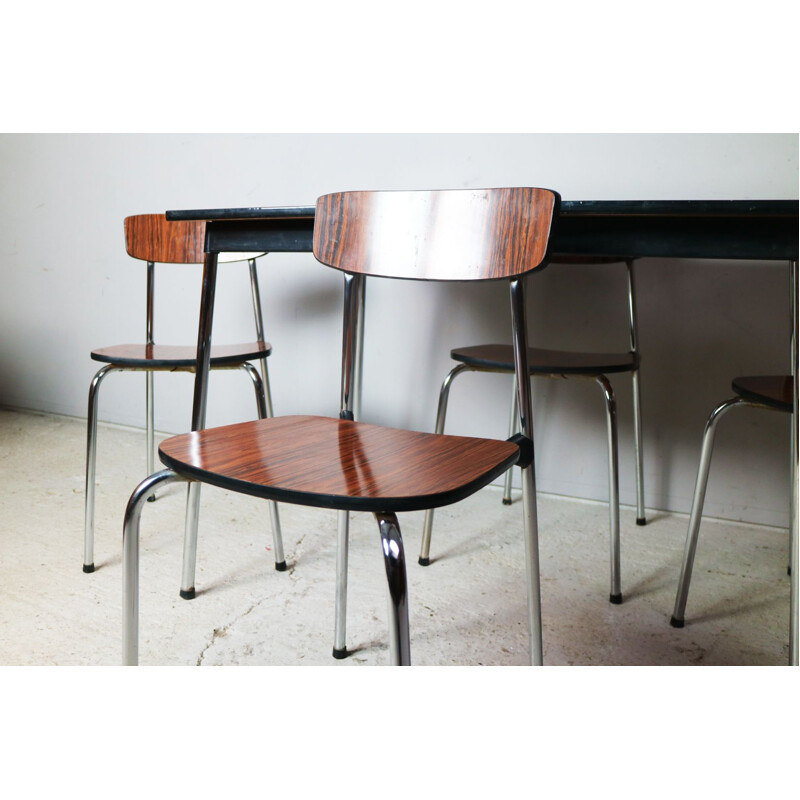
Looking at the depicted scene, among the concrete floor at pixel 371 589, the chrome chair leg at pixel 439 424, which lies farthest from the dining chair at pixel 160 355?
the chrome chair leg at pixel 439 424

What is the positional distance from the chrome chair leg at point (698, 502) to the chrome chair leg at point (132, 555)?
876mm

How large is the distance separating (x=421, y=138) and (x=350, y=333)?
Answer: 1189 millimetres

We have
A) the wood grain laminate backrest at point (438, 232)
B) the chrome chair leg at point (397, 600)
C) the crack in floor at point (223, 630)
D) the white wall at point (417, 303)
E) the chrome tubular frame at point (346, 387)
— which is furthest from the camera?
the white wall at point (417, 303)

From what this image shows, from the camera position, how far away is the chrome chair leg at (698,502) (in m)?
1.25

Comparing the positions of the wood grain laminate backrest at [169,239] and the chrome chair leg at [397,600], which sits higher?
the wood grain laminate backrest at [169,239]

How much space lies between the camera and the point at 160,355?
5.39 ft

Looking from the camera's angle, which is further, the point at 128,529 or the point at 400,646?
the point at 128,529

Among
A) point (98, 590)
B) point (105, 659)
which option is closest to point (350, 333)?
point (105, 659)

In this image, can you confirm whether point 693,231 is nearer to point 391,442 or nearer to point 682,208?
point 682,208

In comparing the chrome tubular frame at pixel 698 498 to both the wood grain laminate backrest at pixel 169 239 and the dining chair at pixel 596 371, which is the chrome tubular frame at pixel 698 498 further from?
the wood grain laminate backrest at pixel 169 239

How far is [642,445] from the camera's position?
191 centimetres

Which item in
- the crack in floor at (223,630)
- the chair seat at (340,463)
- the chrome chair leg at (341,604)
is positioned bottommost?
the crack in floor at (223,630)

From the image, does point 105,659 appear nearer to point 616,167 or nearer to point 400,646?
point 400,646

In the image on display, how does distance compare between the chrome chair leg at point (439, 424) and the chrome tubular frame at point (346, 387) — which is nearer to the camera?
the chrome tubular frame at point (346, 387)
